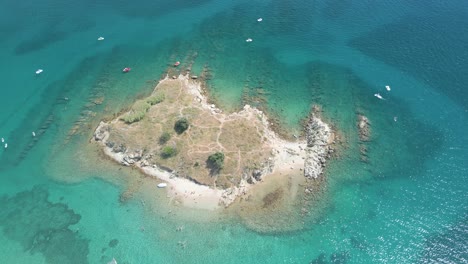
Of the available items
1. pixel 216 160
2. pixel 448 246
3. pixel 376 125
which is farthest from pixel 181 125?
pixel 448 246

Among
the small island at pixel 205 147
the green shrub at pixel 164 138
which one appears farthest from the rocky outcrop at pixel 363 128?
the green shrub at pixel 164 138

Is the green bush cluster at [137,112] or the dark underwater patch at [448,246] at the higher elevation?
the green bush cluster at [137,112]

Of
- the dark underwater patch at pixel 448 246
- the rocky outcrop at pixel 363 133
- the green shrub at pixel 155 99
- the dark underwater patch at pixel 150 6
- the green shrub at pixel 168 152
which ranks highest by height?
the dark underwater patch at pixel 150 6

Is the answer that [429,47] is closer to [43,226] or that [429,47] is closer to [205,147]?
[205,147]

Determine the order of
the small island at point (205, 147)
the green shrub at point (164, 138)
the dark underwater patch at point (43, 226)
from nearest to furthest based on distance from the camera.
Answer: the dark underwater patch at point (43, 226), the small island at point (205, 147), the green shrub at point (164, 138)

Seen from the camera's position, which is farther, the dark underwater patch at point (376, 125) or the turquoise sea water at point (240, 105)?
the dark underwater patch at point (376, 125)

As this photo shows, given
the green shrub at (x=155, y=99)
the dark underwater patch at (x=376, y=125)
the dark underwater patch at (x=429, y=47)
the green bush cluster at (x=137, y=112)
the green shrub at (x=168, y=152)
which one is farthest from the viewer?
the dark underwater patch at (x=429, y=47)

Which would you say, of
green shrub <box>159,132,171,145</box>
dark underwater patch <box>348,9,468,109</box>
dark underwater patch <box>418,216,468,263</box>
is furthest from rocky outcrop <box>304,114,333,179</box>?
dark underwater patch <box>348,9,468,109</box>

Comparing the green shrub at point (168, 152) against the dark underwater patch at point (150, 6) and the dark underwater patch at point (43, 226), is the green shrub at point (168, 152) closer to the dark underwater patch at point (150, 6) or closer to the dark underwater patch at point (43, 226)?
the dark underwater patch at point (43, 226)
